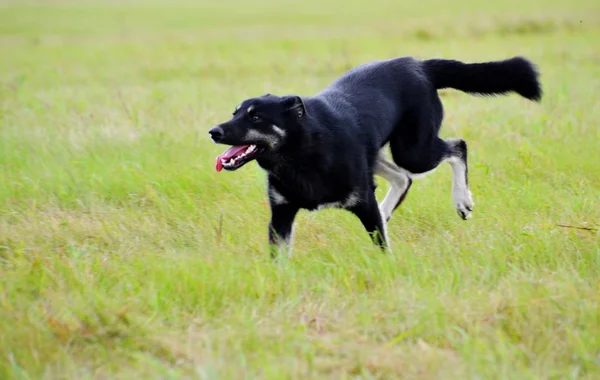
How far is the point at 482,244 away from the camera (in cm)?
508

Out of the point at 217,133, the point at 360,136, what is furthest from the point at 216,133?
the point at 360,136

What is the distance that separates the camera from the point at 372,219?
514cm

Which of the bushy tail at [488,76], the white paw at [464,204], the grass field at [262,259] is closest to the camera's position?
the grass field at [262,259]

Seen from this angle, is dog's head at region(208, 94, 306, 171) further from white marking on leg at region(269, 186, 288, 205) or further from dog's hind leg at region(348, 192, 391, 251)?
dog's hind leg at region(348, 192, 391, 251)

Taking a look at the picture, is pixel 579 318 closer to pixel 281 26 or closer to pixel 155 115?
pixel 155 115

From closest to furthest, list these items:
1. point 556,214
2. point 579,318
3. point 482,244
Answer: point 579,318 < point 482,244 < point 556,214

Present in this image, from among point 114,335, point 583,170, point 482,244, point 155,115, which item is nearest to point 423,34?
point 155,115

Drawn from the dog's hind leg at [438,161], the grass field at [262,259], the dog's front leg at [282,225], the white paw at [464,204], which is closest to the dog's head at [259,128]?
the dog's front leg at [282,225]

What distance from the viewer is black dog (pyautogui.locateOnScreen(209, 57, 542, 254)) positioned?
4867 millimetres

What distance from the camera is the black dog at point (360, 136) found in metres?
4.87

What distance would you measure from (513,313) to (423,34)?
18.5m

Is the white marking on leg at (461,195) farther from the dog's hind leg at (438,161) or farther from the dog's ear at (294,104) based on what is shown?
the dog's ear at (294,104)

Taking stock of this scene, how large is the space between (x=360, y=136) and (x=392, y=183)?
3.27ft

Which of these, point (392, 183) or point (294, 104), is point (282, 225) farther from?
point (392, 183)
